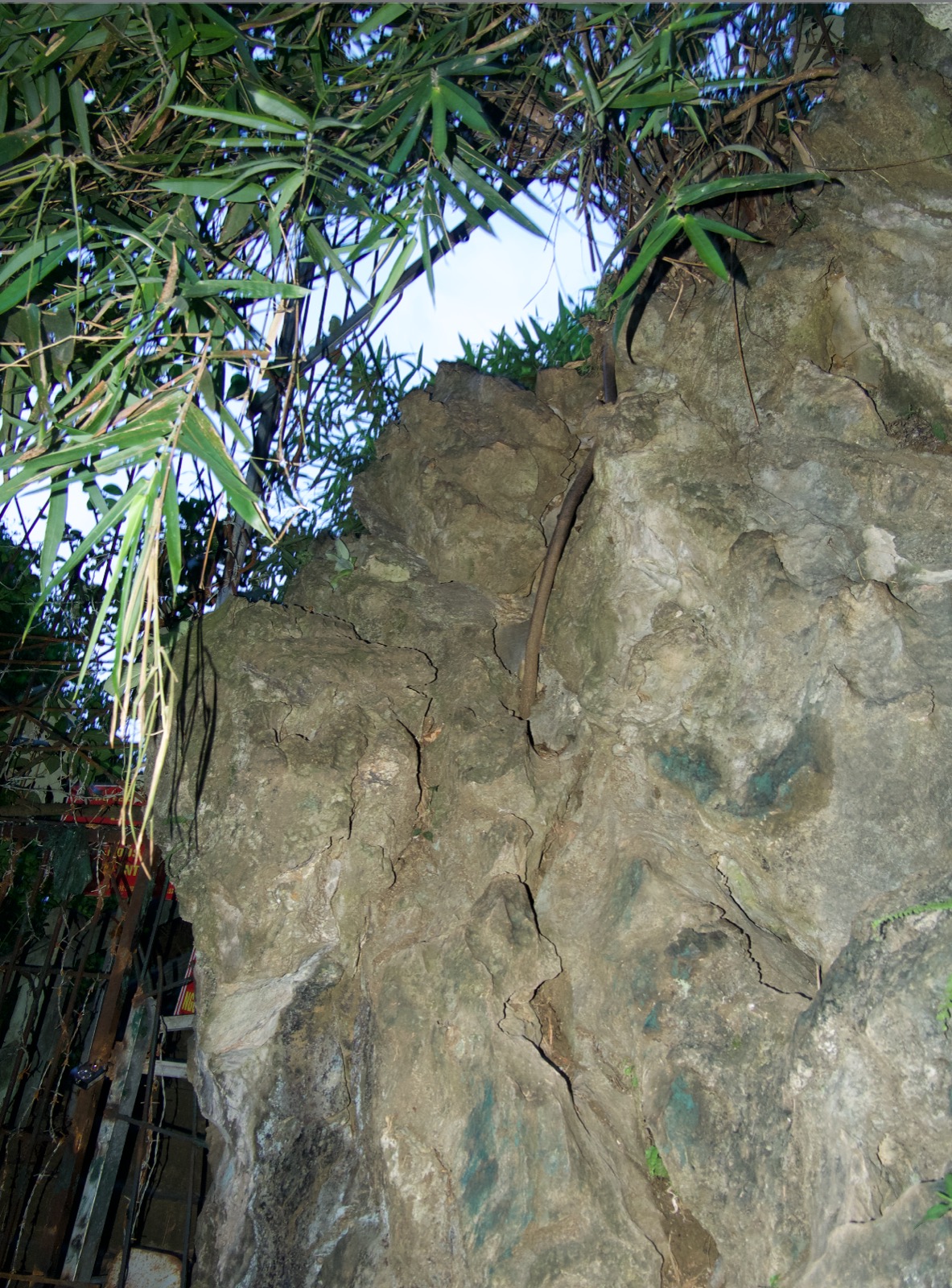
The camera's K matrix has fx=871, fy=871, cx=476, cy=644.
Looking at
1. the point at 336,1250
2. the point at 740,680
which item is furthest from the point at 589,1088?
the point at 740,680

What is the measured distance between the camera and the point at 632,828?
2.18 m

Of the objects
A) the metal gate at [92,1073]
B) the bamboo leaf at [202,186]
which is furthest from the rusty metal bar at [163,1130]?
the bamboo leaf at [202,186]

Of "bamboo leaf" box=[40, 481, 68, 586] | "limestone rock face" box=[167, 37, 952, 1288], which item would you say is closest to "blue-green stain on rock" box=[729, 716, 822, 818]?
"limestone rock face" box=[167, 37, 952, 1288]

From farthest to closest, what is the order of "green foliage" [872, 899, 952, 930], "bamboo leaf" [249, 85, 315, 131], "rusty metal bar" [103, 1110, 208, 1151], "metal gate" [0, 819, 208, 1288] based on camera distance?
"metal gate" [0, 819, 208, 1288]
"rusty metal bar" [103, 1110, 208, 1151]
"bamboo leaf" [249, 85, 315, 131]
"green foliage" [872, 899, 952, 930]

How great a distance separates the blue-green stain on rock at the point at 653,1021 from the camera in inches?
76.9

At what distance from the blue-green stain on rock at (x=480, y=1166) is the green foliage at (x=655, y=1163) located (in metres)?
0.34

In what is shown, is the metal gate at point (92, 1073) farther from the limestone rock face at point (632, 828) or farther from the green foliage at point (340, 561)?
the green foliage at point (340, 561)

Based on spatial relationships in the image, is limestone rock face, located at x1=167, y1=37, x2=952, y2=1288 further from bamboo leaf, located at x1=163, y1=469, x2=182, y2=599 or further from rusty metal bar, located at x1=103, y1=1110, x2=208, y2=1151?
rusty metal bar, located at x1=103, y1=1110, x2=208, y2=1151

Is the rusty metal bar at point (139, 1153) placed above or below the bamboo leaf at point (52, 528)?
below

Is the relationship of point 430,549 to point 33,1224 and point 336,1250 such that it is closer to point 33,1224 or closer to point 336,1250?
point 336,1250

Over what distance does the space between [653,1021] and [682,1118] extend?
0.65ft

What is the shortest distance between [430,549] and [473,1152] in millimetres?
1591

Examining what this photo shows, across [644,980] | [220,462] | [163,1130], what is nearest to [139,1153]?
[163,1130]

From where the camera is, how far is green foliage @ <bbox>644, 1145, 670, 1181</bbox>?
6.33 ft
